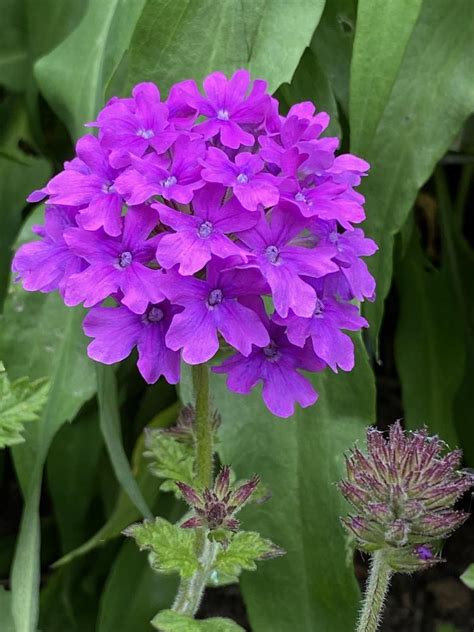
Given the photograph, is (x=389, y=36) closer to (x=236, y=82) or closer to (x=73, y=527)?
(x=236, y=82)

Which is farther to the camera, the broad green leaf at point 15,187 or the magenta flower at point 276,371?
the broad green leaf at point 15,187

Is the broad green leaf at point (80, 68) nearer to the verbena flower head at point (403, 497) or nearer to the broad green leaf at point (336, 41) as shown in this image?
the broad green leaf at point (336, 41)

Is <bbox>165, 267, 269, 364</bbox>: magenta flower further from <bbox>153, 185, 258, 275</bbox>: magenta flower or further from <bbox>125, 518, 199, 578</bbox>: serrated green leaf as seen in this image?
<bbox>125, 518, 199, 578</bbox>: serrated green leaf

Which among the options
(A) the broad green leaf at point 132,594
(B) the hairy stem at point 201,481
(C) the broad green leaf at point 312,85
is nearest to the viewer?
(B) the hairy stem at point 201,481

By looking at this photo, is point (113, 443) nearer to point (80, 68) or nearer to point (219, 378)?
point (219, 378)

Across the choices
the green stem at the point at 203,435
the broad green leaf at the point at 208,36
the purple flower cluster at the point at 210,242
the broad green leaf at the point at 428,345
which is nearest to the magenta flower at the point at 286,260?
the purple flower cluster at the point at 210,242

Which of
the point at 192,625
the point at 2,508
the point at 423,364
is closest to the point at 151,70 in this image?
the point at 192,625
